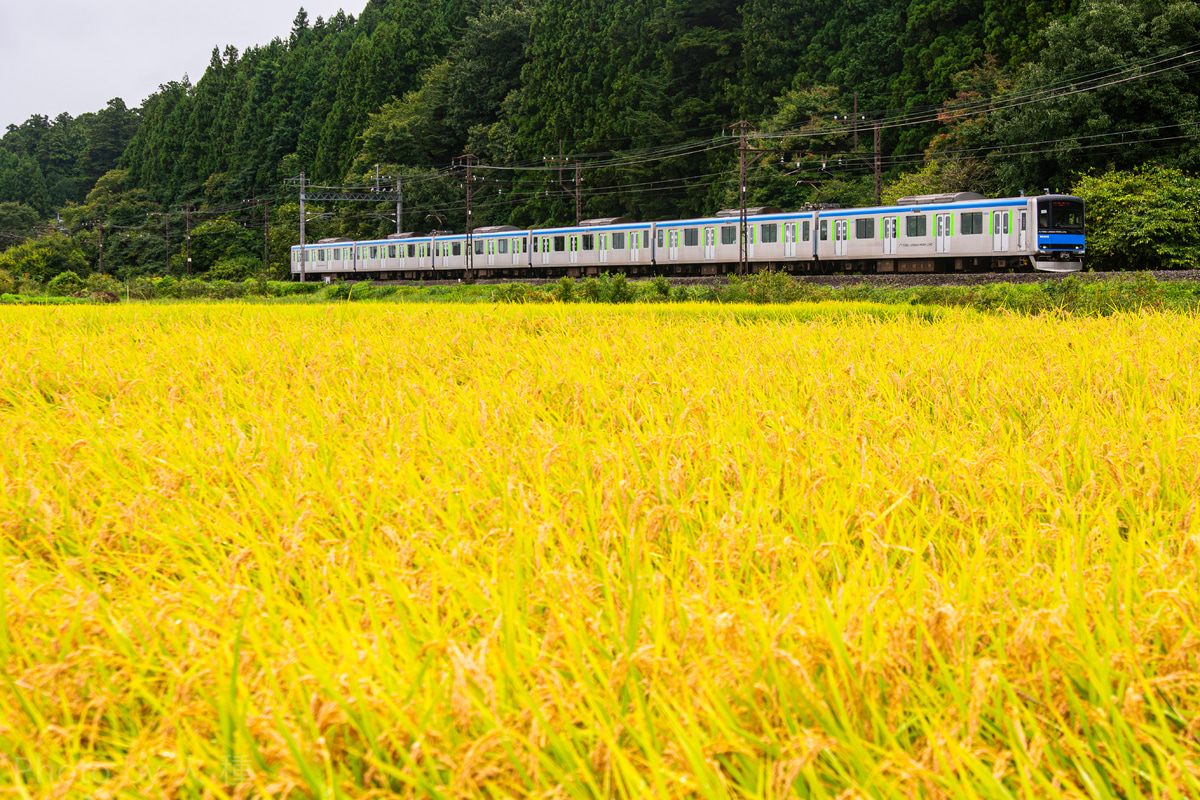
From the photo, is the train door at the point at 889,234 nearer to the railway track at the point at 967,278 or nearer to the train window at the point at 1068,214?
the railway track at the point at 967,278

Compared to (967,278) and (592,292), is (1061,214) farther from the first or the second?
(592,292)

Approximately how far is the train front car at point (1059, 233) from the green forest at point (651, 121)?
2065 mm

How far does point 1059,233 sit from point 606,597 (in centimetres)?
2708

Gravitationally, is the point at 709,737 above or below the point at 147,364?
below

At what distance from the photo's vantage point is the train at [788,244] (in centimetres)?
2588

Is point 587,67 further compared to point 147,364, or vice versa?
point 587,67

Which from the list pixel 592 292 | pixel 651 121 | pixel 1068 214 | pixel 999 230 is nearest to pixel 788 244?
pixel 999 230

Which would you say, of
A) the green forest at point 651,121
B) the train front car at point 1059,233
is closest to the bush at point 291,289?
the green forest at point 651,121

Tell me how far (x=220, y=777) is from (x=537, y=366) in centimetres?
495

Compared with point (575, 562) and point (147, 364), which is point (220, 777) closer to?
point (575, 562)

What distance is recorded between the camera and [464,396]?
5.15 meters

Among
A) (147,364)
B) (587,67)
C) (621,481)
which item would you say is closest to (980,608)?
(621,481)

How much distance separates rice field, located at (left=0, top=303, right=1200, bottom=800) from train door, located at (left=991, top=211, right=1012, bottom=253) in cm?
2239

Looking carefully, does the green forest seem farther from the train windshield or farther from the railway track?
the railway track
